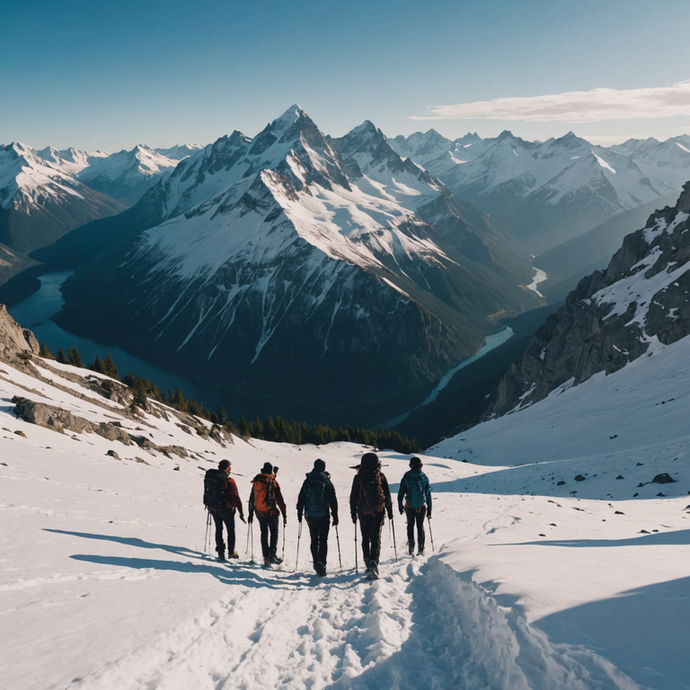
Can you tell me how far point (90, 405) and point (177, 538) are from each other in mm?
31590

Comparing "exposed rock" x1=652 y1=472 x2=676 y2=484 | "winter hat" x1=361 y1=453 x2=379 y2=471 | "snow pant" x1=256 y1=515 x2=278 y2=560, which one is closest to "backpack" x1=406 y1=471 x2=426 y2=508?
"winter hat" x1=361 y1=453 x2=379 y2=471

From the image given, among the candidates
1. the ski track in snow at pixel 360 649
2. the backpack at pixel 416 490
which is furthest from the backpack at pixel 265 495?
the backpack at pixel 416 490

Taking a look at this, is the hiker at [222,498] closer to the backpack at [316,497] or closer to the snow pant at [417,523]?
the backpack at [316,497]

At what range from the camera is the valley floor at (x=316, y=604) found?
7.10 m

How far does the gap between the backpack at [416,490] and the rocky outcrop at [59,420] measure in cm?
2441

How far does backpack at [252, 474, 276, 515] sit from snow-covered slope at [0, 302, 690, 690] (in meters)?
1.78

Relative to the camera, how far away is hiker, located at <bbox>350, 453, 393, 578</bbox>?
13.5 metres

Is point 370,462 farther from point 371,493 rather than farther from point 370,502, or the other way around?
point 370,502

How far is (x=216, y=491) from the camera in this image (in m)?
14.6

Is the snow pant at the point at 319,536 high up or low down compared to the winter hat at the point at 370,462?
down

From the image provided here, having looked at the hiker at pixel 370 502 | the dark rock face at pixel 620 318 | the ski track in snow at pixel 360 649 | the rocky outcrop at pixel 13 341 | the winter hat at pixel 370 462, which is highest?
the dark rock face at pixel 620 318

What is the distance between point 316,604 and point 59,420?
2651 centimetres

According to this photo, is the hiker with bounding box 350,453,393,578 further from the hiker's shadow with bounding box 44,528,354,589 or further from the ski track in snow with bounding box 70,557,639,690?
the ski track in snow with bounding box 70,557,639,690

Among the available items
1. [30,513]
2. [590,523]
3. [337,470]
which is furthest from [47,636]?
[337,470]
